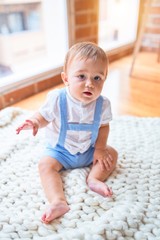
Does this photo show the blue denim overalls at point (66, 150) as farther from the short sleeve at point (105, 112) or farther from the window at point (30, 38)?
the window at point (30, 38)

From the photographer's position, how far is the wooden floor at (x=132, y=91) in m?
1.36

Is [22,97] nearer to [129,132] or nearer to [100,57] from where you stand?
[129,132]

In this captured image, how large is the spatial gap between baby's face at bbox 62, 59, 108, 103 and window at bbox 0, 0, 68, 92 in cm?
77

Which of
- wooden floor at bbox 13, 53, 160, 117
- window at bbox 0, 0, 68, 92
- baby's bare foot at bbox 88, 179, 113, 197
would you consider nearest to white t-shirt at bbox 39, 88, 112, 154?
baby's bare foot at bbox 88, 179, 113, 197

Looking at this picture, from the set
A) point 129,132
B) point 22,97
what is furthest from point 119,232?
point 22,97

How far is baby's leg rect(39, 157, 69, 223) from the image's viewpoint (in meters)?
0.65

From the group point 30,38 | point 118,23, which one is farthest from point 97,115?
point 118,23

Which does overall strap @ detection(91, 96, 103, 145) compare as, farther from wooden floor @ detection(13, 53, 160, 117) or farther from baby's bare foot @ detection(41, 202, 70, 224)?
wooden floor @ detection(13, 53, 160, 117)

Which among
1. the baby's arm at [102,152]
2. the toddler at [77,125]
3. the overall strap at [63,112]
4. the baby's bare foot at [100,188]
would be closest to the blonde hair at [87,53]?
the toddler at [77,125]

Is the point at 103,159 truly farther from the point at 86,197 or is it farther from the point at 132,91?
the point at 132,91

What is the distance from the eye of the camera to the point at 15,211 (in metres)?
0.68

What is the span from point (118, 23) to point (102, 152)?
193cm

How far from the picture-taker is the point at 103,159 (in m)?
0.80

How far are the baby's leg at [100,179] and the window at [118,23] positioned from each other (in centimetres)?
153
